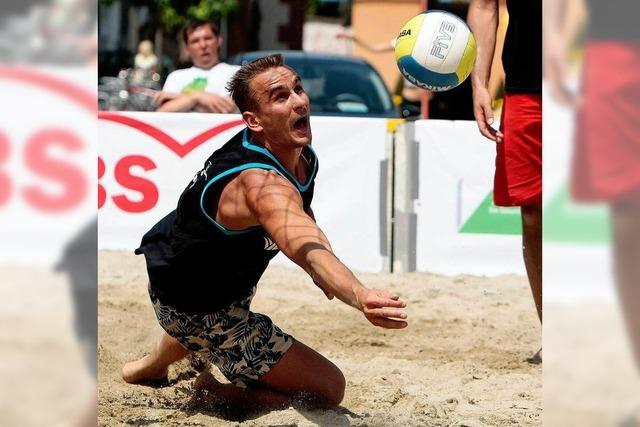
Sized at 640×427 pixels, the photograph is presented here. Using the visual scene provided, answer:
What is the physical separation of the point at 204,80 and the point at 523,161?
3.98m

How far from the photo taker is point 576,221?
68.2 inches

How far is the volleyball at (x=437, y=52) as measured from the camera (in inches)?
161

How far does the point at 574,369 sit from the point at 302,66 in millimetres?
7534

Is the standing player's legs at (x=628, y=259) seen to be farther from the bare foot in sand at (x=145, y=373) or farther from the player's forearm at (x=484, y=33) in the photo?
the bare foot in sand at (x=145, y=373)

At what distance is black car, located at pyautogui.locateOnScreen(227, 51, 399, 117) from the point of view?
882 centimetres

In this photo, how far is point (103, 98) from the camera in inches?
611

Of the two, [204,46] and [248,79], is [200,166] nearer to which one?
[204,46]

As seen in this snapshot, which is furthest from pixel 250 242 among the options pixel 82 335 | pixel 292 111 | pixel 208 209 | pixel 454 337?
pixel 454 337

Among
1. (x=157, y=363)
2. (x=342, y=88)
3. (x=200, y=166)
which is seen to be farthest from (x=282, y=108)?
(x=342, y=88)

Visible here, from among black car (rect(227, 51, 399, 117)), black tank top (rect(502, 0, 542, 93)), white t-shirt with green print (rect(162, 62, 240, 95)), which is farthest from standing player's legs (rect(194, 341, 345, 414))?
black car (rect(227, 51, 399, 117))

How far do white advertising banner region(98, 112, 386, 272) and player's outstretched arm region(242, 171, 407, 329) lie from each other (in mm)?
3879

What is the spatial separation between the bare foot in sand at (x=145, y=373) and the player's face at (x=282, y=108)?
1316mm

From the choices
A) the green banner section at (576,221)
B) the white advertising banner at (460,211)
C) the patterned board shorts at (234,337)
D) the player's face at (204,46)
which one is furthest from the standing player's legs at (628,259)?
the player's face at (204,46)

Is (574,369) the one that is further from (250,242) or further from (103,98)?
(103,98)
